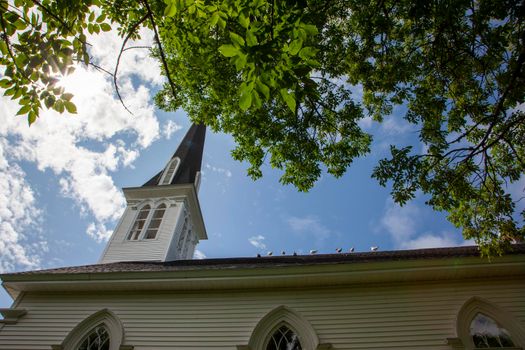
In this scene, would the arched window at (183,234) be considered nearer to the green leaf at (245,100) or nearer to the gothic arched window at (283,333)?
the gothic arched window at (283,333)

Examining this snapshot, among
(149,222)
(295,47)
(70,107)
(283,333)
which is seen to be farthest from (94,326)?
(295,47)

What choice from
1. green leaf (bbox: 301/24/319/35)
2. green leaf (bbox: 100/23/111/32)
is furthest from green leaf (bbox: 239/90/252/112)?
green leaf (bbox: 100/23/111/32)

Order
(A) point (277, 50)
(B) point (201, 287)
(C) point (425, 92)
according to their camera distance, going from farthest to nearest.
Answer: (B) point (201, 287) → (C) point (425, 92) → (A) point (277, 50)

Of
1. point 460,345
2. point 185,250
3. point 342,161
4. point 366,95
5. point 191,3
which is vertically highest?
point 185,250

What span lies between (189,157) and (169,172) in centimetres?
266

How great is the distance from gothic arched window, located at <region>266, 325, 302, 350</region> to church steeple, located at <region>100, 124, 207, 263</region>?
8.75 meters

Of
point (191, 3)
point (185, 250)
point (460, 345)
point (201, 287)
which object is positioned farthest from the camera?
point (185, 250)

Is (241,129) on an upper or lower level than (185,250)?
lower

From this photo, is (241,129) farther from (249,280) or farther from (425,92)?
(425,92)

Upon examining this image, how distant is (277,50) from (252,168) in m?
6.29

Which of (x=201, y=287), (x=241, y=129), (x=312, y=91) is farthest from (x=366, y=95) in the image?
(x=201, y=287)

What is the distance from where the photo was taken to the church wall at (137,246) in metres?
15.0

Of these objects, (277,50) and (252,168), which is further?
(252,168)

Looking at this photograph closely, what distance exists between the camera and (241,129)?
898cm
